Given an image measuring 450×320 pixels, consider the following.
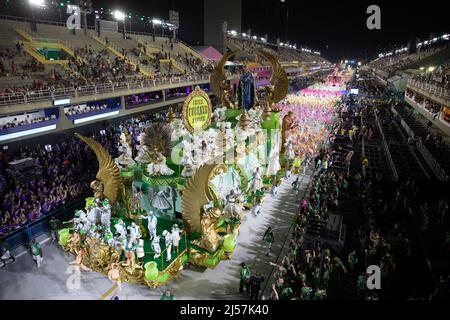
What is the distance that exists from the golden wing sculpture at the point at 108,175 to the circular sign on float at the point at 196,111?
315 cm

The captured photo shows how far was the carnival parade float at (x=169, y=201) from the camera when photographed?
9398mm

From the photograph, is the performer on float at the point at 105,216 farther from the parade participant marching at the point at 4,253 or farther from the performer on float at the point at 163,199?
the parade participant marching at the point at 4,253

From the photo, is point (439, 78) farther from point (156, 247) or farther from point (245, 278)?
point (156, 247)

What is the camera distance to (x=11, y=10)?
32.3m

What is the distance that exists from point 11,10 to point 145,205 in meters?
33.2

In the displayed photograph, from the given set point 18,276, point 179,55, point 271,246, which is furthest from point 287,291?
point 179,55

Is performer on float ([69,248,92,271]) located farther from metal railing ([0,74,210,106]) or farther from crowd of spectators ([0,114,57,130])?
crowd of spectators ([0,114,57,130])

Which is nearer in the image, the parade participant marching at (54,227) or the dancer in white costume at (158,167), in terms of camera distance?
the dancer in white costume at (158,167)

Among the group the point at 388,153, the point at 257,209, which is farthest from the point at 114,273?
the point at 388,153

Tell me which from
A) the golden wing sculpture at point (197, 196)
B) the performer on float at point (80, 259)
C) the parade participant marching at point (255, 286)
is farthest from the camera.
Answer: the performer on float at point (80, 259)

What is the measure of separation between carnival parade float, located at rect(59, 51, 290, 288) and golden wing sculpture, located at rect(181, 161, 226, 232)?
3cm

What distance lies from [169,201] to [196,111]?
394 centimetres

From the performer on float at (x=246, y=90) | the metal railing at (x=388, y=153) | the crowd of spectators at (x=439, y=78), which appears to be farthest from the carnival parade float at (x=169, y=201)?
the crowd of spectators at (x=439, y=78)
